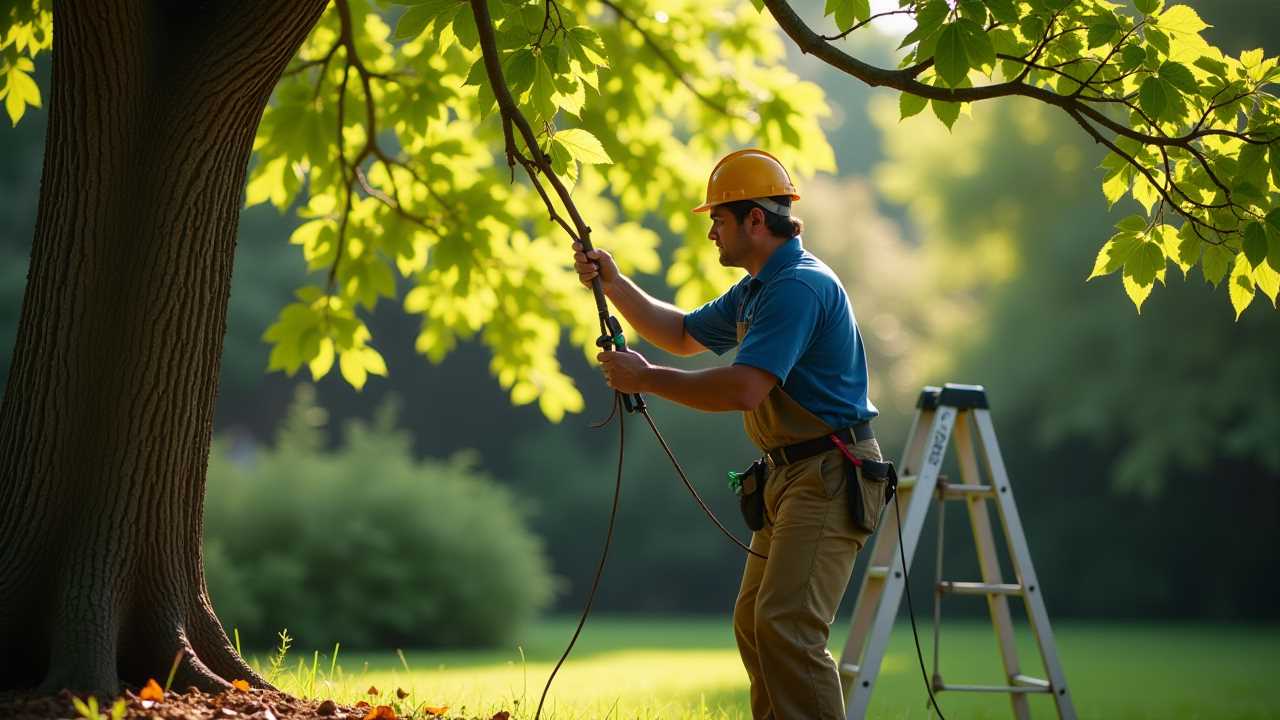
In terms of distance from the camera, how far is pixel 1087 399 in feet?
63.8

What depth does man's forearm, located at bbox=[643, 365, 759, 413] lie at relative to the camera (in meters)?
4.13

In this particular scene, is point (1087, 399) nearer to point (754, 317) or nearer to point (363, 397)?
point (754, 317)

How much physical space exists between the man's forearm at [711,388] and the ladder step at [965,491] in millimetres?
2087

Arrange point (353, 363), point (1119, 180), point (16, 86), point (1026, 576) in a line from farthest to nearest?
point (353, 363) < point (16, 86) < point (1026, 576) < point (1119, 180)

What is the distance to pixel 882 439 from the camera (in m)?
23.4

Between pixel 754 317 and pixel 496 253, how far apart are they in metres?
3.60

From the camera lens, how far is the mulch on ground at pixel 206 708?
12.9 feet

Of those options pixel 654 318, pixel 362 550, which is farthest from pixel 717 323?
pixel 362 550

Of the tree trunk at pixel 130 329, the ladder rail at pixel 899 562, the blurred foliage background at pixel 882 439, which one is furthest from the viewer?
the blurred foliage background at pixel 882 439

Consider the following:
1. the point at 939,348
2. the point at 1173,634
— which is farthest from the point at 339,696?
the point at 939,348

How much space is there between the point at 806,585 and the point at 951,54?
1.72 meters

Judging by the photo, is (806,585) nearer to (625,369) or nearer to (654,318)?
(625,369)

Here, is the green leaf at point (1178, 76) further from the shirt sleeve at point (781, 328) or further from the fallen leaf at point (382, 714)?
the fallen leaf at point (382, 714)

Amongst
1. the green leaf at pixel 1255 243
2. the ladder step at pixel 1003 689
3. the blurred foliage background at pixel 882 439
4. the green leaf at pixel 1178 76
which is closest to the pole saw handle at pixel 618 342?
the green leaf at pixel 1178 76
